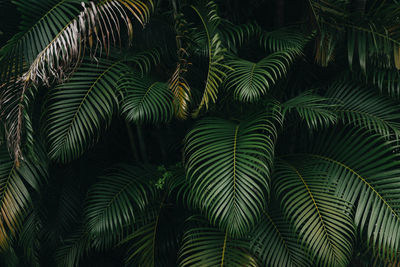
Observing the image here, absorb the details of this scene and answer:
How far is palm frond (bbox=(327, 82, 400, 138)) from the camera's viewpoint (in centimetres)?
175

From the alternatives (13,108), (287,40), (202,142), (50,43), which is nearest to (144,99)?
(202,142)

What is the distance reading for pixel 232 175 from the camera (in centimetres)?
152

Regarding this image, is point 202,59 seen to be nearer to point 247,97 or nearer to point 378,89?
point 247,97

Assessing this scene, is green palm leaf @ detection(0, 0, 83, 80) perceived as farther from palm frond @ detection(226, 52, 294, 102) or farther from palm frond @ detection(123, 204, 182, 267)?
palm frond @ detection(123, 204, 182, 267)

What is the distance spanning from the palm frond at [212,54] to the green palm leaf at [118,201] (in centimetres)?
54

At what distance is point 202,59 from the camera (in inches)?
84.1

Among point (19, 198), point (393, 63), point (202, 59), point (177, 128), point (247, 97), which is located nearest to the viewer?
point (247, 97)

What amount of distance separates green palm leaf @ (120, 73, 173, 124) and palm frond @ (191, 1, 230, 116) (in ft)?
0.58

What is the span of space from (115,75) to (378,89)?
142 cm

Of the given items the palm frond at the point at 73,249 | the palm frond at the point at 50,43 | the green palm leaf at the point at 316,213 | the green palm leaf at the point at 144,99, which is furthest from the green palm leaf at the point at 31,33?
the green palm leaf at the point at 316,213

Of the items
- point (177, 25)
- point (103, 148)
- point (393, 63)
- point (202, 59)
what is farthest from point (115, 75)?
point (393, 63)

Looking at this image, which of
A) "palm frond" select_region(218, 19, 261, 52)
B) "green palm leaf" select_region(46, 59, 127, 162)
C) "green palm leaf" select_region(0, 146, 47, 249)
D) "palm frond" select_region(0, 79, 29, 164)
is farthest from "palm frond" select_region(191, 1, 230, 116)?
"green palm leaf" select_region(0, 146, 47, 249)

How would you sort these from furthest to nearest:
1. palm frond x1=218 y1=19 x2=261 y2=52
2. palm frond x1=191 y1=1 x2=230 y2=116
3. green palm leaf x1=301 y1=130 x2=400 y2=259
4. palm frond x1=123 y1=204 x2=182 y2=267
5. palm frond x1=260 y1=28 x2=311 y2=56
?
palm frond x1=218 y1=19 x2=261 y2=52 < palm frond x1=260 y1=28 x2=311 y2=56 < palm frond x1=123 y1=204 x2=182 y2=267 < palm frond x1=191 y1=1 x2=230 y2=116 < green palm leaf x1=301 y1=130 x2=400 y2=259

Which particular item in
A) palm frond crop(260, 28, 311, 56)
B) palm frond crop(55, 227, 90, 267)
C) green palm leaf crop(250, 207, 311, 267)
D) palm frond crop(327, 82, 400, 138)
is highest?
palm frond crop(260, 28, 311, 56)
